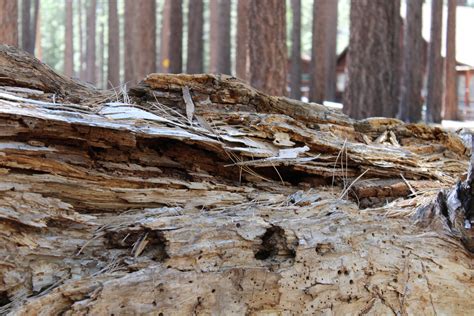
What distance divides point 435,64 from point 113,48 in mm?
12272

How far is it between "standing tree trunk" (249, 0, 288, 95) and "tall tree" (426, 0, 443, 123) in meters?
9.08

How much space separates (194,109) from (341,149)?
33.4 inches

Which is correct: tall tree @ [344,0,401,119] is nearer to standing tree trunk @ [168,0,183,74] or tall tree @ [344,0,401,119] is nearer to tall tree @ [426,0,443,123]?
standing tree trunk @ [168,0,183,74]

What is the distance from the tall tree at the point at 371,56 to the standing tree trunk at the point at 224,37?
8.14 metres

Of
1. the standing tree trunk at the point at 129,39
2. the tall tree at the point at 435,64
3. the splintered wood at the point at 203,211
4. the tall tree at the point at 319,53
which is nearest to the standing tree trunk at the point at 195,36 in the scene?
the standing tree trunk at the point at 129,39

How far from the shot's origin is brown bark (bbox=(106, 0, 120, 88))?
20.6 m

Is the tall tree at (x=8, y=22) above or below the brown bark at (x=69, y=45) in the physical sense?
below

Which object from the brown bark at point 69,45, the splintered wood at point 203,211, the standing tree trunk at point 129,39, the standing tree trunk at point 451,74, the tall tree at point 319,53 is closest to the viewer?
the splintered wood at point 203,211

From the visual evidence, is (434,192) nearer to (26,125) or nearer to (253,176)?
(253,176)

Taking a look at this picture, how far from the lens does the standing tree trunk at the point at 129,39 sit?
16.0 m

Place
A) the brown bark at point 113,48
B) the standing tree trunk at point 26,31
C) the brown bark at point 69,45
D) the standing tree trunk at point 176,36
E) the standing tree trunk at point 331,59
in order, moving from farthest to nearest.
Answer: the brown bark at point 69,45, the brown bark at point 113,48, the standing tree trunk at point 26,31, the standing tree trunk at point 331,59, the standing tree trunk at point 176,36

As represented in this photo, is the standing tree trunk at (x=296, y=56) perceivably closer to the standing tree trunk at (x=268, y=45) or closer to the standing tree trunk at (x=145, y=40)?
the standing tree trunk at (x=145, y=40)

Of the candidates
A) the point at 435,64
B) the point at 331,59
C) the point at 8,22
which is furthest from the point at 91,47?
the point at 8,22

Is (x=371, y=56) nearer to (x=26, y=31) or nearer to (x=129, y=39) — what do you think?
(x=129, y=39)
